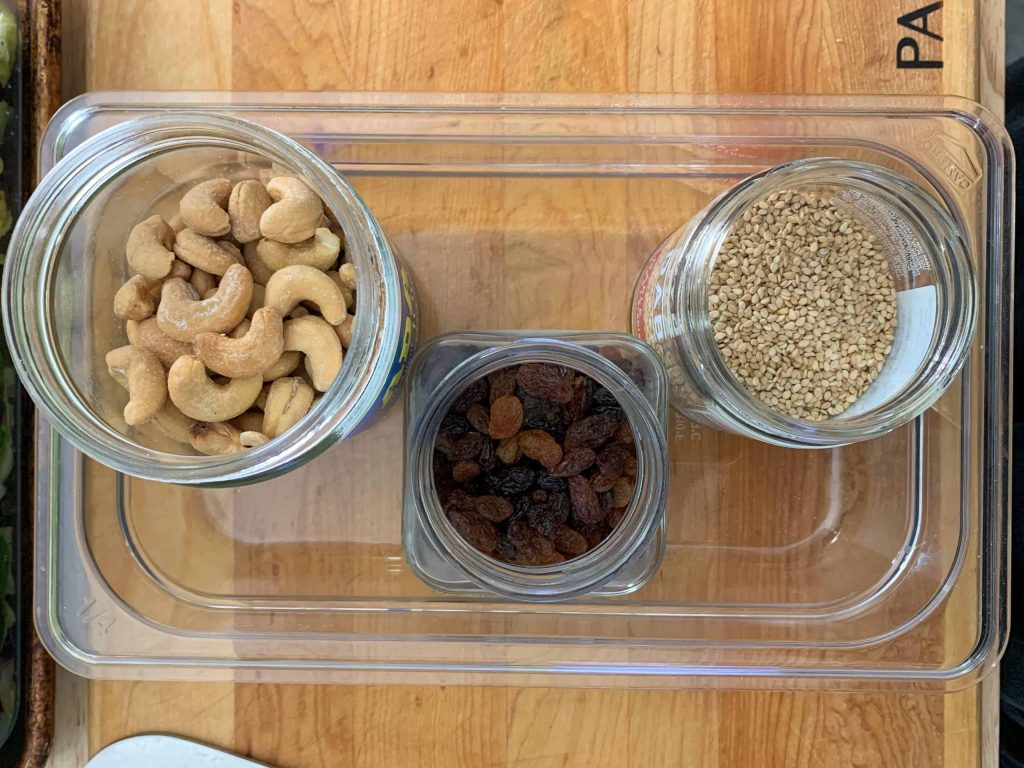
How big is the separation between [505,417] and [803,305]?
233 mm

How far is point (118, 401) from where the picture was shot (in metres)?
0.52

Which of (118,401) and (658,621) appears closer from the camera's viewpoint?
(118,401)

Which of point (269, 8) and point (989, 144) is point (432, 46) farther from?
point (989, 144)

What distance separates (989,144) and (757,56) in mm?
197

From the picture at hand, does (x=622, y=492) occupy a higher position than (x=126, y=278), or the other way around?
(x=126, y=278)

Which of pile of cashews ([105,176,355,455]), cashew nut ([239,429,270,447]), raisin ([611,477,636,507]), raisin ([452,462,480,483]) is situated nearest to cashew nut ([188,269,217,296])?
pile of cashews ([105,176,355,455])

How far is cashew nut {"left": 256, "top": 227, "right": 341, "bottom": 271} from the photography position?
0.48 meters

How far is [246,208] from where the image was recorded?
1.58 feet

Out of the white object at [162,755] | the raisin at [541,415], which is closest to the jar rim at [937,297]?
the raisin at [541,415]

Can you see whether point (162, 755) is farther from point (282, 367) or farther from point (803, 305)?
point (803, 305)

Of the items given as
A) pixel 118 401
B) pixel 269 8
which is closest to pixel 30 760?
pixel 118 401

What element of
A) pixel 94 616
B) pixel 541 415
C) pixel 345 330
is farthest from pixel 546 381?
pixel 94 616

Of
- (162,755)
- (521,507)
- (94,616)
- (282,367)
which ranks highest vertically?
(282,367)

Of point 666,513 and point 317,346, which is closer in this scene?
point 317,346
